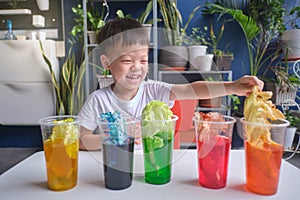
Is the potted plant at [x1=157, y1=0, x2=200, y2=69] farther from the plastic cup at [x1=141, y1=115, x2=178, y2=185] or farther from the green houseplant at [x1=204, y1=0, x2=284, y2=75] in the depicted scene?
the plastic cup at [x1=141, y1=115, x2=178, y2=185]

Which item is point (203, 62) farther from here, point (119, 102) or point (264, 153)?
point (264, 153)

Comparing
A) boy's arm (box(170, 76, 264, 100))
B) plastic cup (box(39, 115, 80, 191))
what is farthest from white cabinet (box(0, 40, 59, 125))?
plastic cup (box(39, 115, 80, 191))

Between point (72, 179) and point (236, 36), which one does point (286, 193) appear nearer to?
point (72, 179)

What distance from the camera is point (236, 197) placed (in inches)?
16.4

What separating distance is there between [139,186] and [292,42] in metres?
1.84

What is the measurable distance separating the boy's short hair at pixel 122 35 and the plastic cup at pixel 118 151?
0.37 m

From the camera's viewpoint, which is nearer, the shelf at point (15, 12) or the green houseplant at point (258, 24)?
the green houseplant at point (258, 24)

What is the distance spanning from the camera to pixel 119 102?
885mm

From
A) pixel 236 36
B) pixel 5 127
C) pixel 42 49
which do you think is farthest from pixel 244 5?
pixel 5 127

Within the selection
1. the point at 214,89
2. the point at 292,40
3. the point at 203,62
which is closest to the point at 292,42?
the point at 292,40

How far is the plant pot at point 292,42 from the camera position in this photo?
70.8 inches

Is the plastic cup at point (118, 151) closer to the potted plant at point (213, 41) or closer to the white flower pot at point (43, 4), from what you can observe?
the potted plant at point (213, 41)

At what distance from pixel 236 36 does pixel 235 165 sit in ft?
5.64

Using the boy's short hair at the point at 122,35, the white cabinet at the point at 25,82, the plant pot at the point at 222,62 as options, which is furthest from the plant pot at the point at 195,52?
the white cabinet at the point at 25,82
